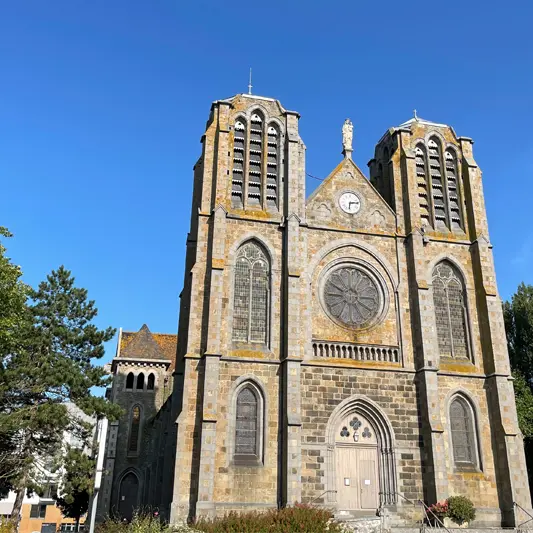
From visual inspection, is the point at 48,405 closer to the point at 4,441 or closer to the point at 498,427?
the point at 4,441

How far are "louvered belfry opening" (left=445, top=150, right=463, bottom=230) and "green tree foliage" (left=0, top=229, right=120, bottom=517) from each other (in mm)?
17578

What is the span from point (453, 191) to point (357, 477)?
15118 millimetres

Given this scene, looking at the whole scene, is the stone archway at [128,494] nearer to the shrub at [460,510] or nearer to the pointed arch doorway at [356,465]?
the pointed arch doorway at [356,465]

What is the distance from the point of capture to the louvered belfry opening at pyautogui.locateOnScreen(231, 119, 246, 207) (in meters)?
26.2

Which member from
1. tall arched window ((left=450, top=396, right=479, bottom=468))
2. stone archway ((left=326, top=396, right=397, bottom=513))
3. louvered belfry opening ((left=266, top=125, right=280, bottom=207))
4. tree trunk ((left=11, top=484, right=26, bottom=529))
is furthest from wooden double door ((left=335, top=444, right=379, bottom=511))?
tree trunk ((left=11, top=484, right=26, bottom=529))

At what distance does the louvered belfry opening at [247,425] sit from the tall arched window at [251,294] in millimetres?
2398

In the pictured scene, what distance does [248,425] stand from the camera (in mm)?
22062

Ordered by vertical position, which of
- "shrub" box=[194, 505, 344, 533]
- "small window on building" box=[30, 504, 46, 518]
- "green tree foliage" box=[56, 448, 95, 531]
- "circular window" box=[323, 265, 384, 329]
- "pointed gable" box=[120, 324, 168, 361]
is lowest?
"small window on building" box=[30, 504, 46, 518]

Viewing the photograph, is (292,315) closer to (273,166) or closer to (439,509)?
(273,166)

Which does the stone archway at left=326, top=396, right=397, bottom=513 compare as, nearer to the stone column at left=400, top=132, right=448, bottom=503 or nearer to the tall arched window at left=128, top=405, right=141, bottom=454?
the stone column at left=400, top=132, right=448, bottom=503

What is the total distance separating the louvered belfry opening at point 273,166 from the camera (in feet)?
87.0

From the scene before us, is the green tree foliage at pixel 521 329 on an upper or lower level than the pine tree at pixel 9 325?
upper

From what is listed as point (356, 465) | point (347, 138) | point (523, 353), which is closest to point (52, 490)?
point (356, 465)

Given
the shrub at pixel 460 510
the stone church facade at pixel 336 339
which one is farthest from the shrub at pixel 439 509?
the stone church facade at pixel 336 339
